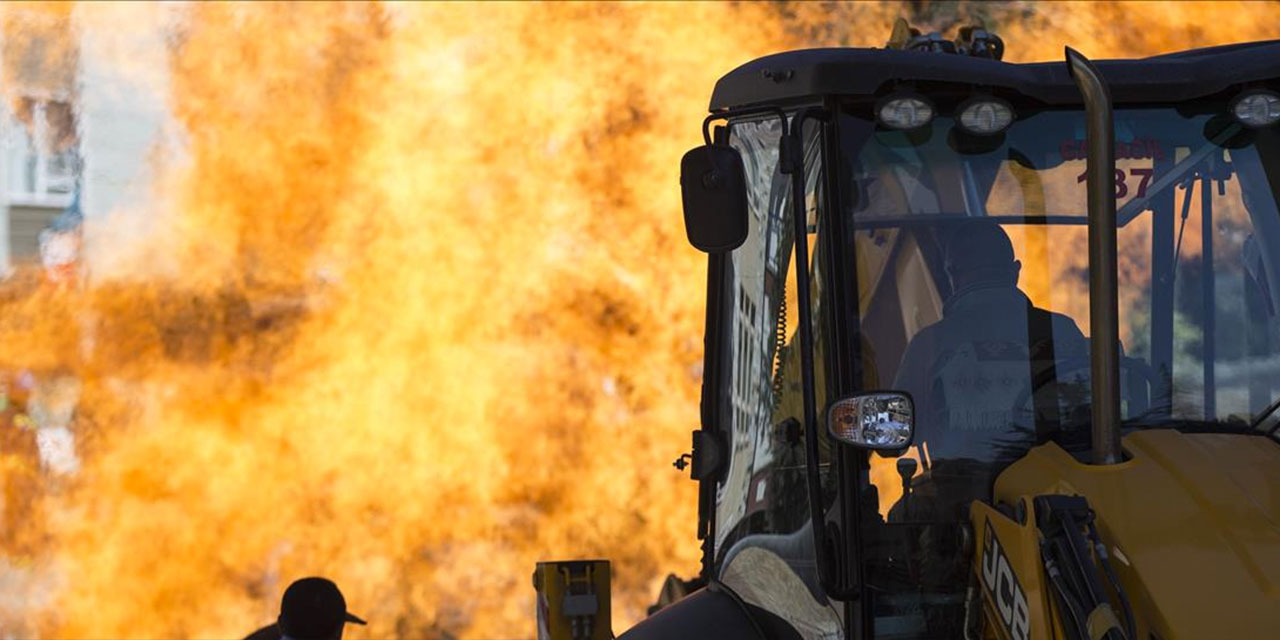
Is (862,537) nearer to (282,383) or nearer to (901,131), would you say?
(901,131)

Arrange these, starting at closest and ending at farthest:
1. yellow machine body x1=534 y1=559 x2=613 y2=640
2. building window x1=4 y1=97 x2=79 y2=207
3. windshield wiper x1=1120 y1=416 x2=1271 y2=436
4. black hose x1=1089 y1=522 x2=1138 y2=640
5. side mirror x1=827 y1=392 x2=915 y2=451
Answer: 1. black hose x1=1089 y1=522 x2=1138 y2=640
2. side mirror x1=827 y1=392 x2=915 y2=451
3. windshield wiper x1=1120 y1=416 x2=1271 y2=436
4. yellow machine body x1=534 y1=559 x2=613 y2=640
5. building window x1=4 y1=97 x2=79 y2=207

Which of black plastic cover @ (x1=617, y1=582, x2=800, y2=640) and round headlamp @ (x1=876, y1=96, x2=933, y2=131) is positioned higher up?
round headlamp @ (x1=876, y1=96, x2=933, y2=131)

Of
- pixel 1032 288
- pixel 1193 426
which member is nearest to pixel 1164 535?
pixel 1193 426

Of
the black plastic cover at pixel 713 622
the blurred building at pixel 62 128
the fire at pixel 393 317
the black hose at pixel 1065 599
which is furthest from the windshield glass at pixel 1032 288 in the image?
the blurred building at pixel 62 128

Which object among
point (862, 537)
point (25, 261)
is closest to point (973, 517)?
point (862, 537)

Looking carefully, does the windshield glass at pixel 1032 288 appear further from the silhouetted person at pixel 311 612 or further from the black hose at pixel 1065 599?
the silhouetted person at pixel 311 612

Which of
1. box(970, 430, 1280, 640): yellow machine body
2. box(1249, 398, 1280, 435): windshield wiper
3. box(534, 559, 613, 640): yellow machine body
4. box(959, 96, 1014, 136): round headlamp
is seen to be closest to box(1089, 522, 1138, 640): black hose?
box(970, 430, 1280, 640): yellow machine body

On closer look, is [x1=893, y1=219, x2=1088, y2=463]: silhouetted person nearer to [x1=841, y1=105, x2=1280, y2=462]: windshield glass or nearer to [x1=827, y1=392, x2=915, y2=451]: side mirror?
[x1=841, y1=105, x2=1280, y2=462]: windshield glass

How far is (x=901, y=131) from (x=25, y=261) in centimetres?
1026

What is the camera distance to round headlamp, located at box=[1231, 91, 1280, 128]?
4.68 m

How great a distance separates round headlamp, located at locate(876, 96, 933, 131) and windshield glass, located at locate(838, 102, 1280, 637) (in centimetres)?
4

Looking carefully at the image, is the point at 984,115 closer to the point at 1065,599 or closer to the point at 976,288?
the point at 976,288

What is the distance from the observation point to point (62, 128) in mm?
13461

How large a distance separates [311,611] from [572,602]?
3.47ft
